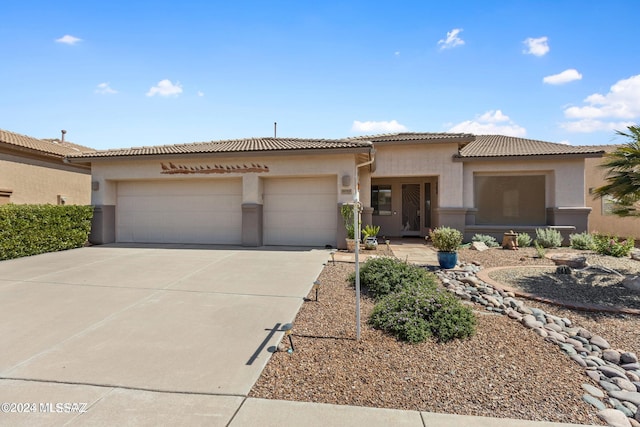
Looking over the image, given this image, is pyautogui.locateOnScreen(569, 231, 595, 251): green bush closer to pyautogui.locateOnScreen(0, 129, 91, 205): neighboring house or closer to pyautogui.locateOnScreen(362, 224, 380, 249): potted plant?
pyautogui.locateOnScreen(362, 224, 380, 249): potted plant

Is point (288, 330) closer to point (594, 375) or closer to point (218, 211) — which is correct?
point (594, 375)

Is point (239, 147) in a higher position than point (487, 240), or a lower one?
higher

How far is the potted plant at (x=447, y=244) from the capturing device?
312 inches

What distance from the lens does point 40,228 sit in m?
10.4

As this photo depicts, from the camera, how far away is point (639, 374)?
338cm

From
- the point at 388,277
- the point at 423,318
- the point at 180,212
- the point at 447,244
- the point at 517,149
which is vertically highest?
the point at 517,149

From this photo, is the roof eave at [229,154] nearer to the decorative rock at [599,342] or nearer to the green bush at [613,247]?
the green bush at [613,247]

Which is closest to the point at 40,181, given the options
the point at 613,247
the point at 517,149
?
the point at 517,149

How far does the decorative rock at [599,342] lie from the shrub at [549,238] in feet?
32.2

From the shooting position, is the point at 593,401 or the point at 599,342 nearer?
the point at 593,401

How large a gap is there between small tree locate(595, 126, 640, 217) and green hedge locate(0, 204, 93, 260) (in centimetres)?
1554

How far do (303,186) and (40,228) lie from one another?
900 centimetres

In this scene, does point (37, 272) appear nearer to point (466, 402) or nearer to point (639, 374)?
point (466, 402)

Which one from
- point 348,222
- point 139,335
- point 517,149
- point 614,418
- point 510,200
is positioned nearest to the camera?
point 614,418
